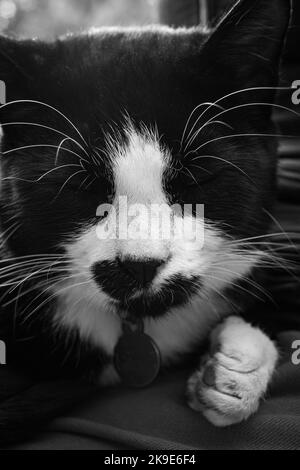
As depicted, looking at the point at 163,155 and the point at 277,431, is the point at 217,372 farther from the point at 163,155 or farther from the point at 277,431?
the point at 163,155

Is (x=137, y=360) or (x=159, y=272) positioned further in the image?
(x=137, y=360)

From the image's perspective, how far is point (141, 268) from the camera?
0.67m

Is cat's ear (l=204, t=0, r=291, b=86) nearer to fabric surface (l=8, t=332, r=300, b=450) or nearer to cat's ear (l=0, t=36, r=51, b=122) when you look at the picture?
cat's ear (l=0, t=36, r=51, b=122)

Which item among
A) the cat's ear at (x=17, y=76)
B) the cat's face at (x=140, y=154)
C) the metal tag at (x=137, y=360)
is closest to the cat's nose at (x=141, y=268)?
the cat's face at (x=140, y=154)

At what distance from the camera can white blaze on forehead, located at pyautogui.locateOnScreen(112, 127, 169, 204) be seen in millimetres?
688

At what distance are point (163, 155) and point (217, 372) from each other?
319 millimetres

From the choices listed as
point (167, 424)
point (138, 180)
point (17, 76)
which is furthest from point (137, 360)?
point (17, 76)

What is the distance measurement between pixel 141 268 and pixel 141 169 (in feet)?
0.43

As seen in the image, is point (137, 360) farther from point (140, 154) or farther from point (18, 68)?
point (18, 68)

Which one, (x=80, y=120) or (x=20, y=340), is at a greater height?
(x=80, y=120)

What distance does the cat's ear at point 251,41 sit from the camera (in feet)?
2.33

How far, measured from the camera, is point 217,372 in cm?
77

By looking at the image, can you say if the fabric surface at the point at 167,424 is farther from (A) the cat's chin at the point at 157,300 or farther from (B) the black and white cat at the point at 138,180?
(A) the cat's chin at the point at 157,300
